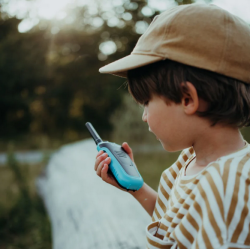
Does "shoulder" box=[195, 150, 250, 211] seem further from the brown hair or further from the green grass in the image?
the green grass

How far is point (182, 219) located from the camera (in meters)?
0.95

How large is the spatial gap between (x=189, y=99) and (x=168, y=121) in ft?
0.34

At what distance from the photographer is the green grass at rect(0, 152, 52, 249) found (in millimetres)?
3508

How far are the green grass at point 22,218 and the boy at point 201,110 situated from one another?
2784mm

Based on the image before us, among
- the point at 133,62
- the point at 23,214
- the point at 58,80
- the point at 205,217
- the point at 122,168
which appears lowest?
the point at 58,80

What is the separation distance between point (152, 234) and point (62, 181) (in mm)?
2903

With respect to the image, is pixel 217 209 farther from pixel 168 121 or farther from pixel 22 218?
pixel 22 218

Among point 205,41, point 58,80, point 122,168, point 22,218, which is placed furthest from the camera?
point 58,80

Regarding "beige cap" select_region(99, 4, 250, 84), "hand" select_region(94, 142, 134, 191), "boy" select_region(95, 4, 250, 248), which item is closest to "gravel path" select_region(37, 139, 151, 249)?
"hand" select_region(94, 142, 134, 191)

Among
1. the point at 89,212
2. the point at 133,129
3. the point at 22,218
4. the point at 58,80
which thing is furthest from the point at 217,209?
the point at 58,80

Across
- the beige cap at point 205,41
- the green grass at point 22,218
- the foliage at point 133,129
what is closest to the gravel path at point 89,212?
the green grass at point 22,218

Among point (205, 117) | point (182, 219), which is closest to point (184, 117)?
point (205, 117)

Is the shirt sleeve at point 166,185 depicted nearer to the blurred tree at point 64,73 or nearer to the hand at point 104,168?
the hand at point 104,168

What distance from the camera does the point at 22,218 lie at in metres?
3.94
